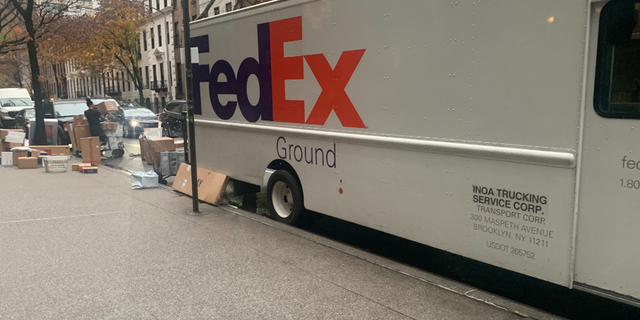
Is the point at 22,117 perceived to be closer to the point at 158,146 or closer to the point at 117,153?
the point at 117,153

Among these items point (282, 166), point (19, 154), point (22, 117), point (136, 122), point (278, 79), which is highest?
point (278, 79)

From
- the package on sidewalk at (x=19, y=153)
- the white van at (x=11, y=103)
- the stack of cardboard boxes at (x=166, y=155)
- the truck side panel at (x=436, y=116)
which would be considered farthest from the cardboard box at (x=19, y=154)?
the white van at (x=11, y=103)

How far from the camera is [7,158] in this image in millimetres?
13867

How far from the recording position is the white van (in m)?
28.7

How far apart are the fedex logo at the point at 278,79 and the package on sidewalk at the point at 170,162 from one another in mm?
2557

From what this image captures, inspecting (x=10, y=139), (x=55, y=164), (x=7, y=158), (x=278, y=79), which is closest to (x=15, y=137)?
(x=10, y=139)

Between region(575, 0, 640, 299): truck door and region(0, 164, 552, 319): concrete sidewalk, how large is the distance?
79cm

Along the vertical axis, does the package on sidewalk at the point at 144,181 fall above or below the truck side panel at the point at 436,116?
below

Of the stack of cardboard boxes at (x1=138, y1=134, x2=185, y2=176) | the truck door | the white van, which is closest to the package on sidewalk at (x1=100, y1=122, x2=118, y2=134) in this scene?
the stack of cardboard boxes at (x1=138, y1=134, x2=185, y2=176)

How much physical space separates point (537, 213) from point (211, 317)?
9.14ft

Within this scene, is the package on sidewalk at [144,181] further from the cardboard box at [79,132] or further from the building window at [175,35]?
the building window at [175,35]

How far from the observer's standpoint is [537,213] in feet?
13.1

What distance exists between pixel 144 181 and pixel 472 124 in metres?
7.60

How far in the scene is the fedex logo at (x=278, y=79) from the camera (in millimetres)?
5672
